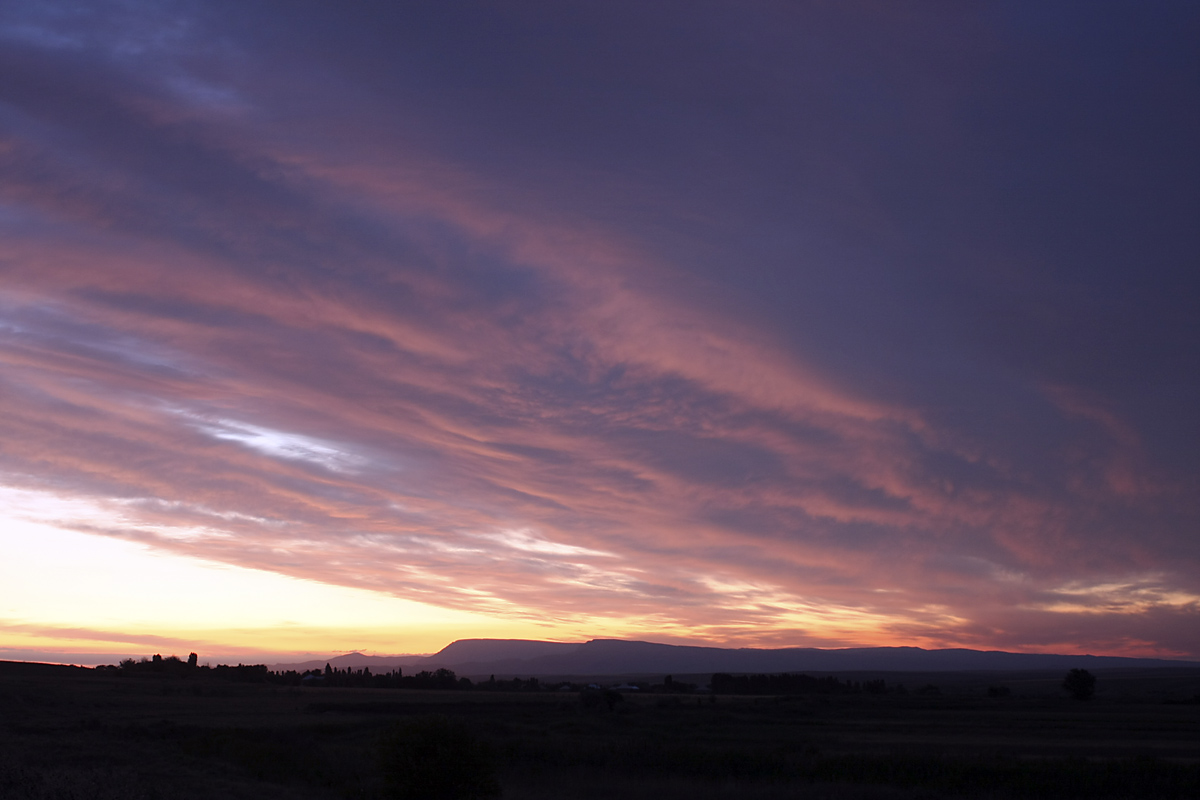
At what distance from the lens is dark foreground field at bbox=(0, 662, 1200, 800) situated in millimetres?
21859

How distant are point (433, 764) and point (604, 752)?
16.4 metres

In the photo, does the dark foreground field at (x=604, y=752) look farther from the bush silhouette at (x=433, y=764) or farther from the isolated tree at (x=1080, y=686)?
the isolated tree at (x=1080, y=686)

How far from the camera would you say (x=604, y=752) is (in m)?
32.1

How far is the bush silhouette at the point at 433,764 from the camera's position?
17.5 m

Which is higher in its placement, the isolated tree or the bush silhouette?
the bush silhouette

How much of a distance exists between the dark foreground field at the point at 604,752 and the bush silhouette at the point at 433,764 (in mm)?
62

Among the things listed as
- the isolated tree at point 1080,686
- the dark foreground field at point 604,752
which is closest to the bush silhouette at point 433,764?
the dark foreground field at point 604,752

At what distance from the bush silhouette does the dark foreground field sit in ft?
0.20

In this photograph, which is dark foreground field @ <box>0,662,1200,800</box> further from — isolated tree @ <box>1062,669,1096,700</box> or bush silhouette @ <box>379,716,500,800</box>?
isolated tree @ <box>1062,669,1096,700</box>

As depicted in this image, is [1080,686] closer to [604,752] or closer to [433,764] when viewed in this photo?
[604,752]

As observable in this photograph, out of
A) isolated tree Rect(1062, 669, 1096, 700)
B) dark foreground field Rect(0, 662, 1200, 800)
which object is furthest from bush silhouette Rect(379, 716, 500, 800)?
isolated tree Rect(1062, 669, 1096, 700)

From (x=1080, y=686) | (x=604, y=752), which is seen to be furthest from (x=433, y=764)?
(x=1080, y=686)

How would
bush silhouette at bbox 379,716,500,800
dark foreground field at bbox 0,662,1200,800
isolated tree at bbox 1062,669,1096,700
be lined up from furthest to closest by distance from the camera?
isolated tree at bbox 1062,669,1096,700 → dark foreground field at bbox 0,662,1200,800 → bush silhouette at bbox 379,716,500,800

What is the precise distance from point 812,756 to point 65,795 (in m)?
25.2
